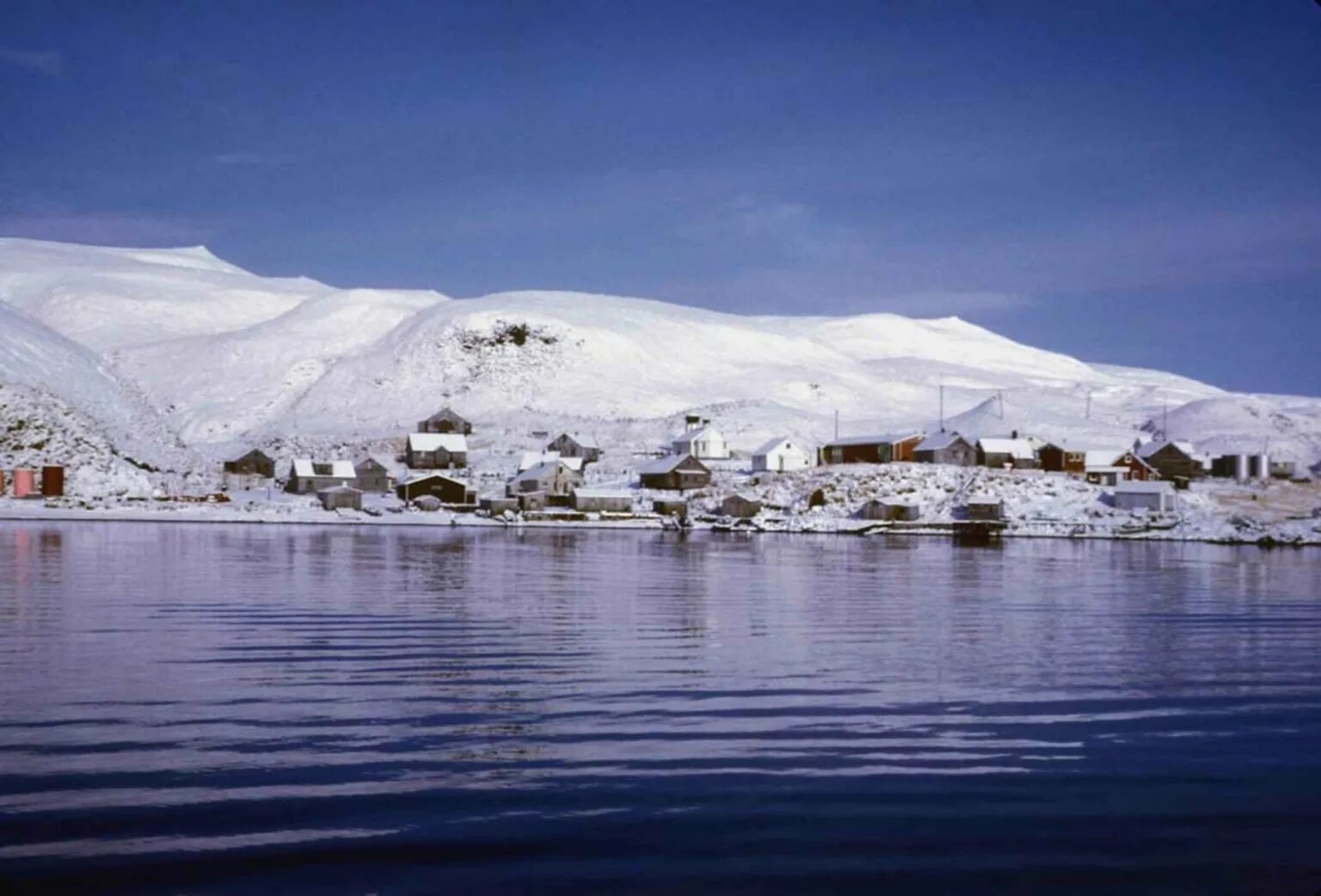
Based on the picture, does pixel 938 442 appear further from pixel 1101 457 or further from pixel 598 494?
pixel 598 494

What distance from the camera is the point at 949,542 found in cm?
6481

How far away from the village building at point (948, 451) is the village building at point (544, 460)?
23307mm

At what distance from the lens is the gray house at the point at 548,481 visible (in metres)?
85.6

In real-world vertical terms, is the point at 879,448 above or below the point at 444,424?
below

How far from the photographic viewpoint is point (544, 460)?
92125 mm

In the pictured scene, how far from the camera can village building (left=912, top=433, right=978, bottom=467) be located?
90.9 meters

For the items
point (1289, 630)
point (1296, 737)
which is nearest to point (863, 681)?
point (1296, 737)

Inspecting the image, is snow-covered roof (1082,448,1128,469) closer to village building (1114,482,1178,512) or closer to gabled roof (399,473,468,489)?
village building (1114,482,1178,512)

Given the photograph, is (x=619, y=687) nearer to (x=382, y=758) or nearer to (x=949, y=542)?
(x=382, y=758)

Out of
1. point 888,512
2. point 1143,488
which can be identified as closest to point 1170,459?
point 1143,488

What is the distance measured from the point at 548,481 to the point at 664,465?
8.26 metres

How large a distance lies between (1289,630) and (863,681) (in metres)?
11.0

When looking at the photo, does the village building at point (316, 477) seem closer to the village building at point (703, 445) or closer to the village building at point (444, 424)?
the village building at point (444, 424)

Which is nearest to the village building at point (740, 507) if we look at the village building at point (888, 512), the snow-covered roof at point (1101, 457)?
the village building at point (888, 512)
